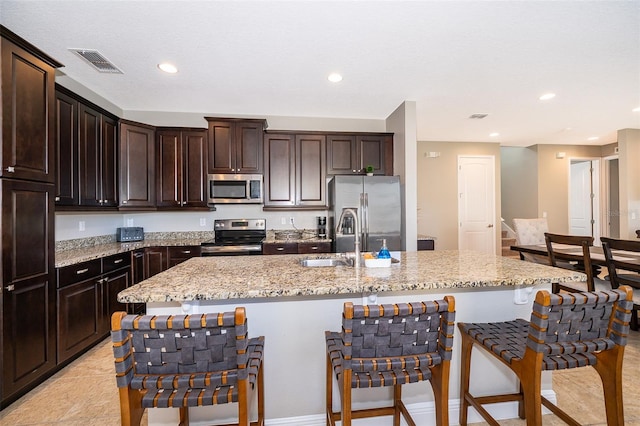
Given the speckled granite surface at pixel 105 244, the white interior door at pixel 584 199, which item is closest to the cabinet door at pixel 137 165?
the speckled granite surface at pixel 105 244

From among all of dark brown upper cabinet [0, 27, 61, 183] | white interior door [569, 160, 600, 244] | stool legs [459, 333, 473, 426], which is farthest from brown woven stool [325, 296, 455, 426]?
white interior door [569, 160, 600, 244]

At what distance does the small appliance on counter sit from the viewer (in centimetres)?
382

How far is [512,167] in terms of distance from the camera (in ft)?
22.2

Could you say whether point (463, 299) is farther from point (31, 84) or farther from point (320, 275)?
point (31, 84)

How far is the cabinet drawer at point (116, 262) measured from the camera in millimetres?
2818

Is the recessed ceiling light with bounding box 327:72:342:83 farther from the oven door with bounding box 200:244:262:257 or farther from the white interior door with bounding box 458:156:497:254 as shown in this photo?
the white interior door with bounding box 458:156:497:254

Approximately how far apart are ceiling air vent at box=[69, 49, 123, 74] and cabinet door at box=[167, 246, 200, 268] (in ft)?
6.54

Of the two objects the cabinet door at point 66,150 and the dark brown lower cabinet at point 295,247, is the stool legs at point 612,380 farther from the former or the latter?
the cabinet door at point 66,150

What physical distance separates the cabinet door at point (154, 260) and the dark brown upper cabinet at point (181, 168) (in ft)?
2.09

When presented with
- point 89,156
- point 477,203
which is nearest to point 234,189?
point 89,156

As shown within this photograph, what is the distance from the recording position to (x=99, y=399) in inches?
79.5

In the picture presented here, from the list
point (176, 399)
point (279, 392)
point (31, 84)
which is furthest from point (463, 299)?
point (31, 84)

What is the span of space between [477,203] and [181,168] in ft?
17.9

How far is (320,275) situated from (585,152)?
7438mm
